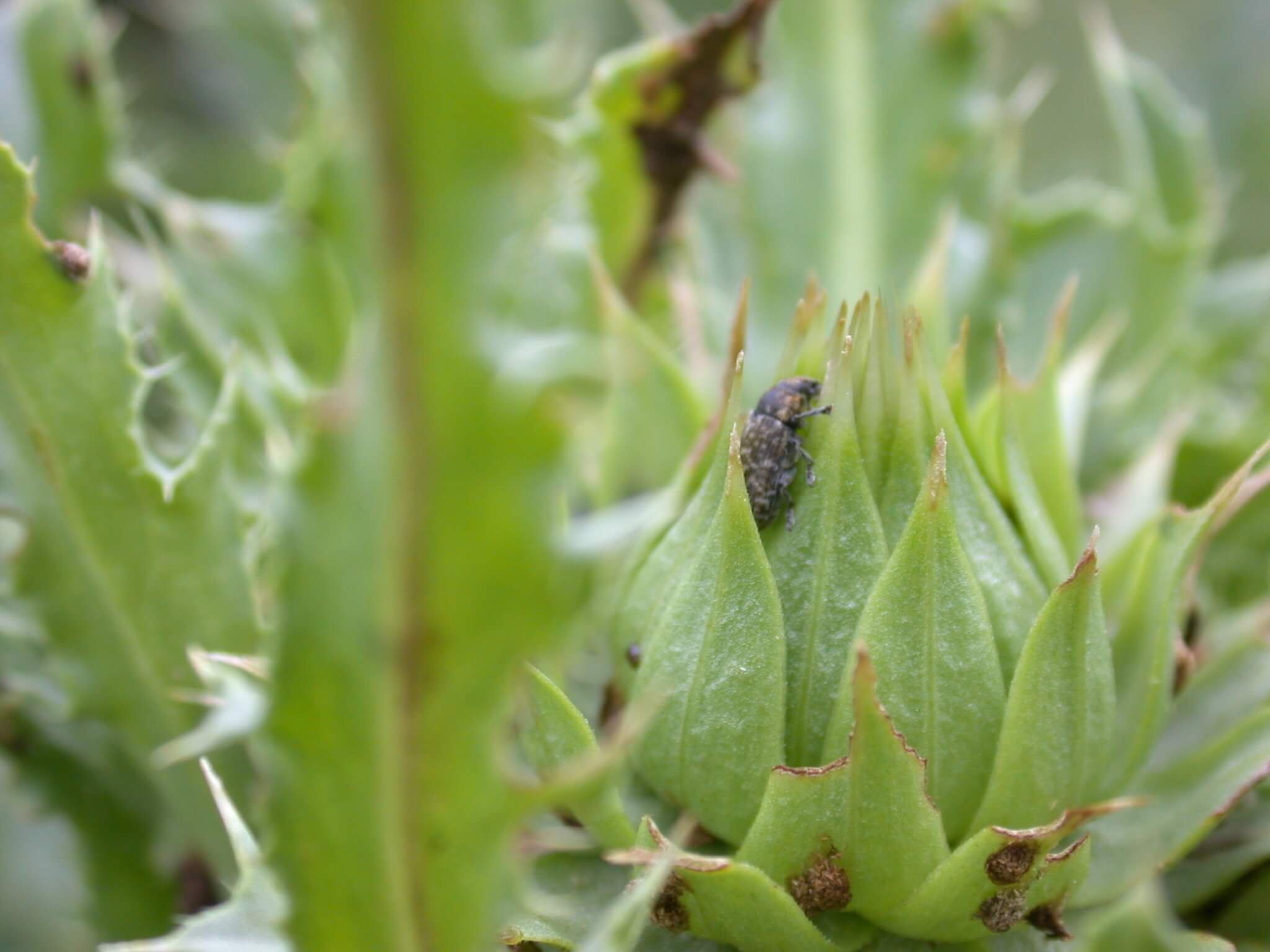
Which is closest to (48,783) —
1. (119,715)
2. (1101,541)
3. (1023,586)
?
(119,715)

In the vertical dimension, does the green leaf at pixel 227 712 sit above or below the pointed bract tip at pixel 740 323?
below

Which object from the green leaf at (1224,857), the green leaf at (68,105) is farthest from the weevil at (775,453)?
the green leaf at (68,105)

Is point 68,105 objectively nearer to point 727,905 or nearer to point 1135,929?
point 727,905

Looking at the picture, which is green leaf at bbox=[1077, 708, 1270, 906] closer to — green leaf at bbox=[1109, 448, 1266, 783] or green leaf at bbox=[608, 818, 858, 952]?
green leaf at bbox=[1109, 448, 1266, 783]

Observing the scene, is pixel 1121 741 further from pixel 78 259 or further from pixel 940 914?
pixel 78 259

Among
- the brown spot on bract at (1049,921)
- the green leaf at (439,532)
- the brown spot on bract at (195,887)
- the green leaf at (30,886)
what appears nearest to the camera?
the green leaf at (439,532)

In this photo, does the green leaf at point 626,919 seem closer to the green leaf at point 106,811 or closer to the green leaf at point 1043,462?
the green leaf at point 1043,462

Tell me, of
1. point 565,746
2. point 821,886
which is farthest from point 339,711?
point 821,886
